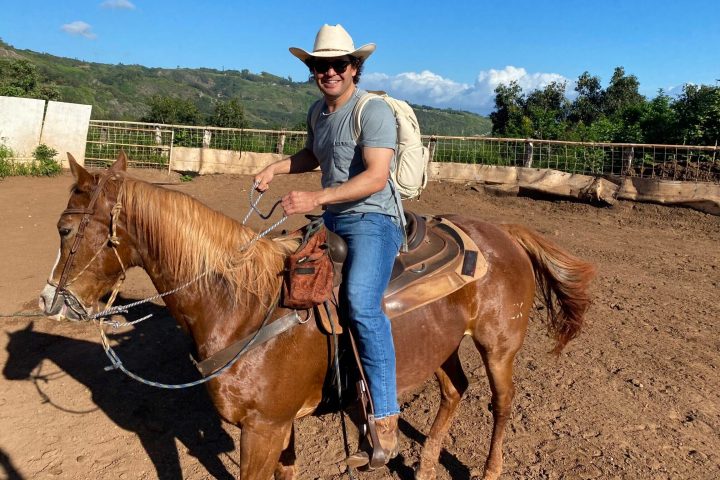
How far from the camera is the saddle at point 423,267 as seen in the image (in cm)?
261

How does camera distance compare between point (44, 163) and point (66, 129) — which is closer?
point (44, 163)

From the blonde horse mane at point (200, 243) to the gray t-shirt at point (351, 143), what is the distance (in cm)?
51

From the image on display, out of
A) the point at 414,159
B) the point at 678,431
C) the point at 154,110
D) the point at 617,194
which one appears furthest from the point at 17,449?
the point at 154,110

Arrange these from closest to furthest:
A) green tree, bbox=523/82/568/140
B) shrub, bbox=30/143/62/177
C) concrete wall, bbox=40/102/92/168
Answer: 1. shrub, bbox=30/143/62/177
2. concrete wall, bbox=40/102/92/168
3. green tree, bbox=523/82/568/140

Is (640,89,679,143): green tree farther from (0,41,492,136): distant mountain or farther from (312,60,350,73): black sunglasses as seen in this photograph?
(0,41,492,136): distant mountain

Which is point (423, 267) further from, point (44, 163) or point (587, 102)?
point (587, 102)

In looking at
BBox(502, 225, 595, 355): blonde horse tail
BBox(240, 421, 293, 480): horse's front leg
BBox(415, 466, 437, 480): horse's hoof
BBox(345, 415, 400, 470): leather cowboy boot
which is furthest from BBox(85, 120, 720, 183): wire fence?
BBox(240, 421, 293, 480): horse's front leg

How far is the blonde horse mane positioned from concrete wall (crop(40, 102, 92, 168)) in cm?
1485

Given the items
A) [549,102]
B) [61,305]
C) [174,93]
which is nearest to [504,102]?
[549,102]

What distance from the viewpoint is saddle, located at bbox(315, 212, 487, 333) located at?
261 centimetres

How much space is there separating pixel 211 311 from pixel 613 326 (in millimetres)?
4615

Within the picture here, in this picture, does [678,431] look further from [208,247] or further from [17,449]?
[17,449]

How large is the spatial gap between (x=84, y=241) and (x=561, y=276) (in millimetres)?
2976

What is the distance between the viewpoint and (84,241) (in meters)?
2.30
